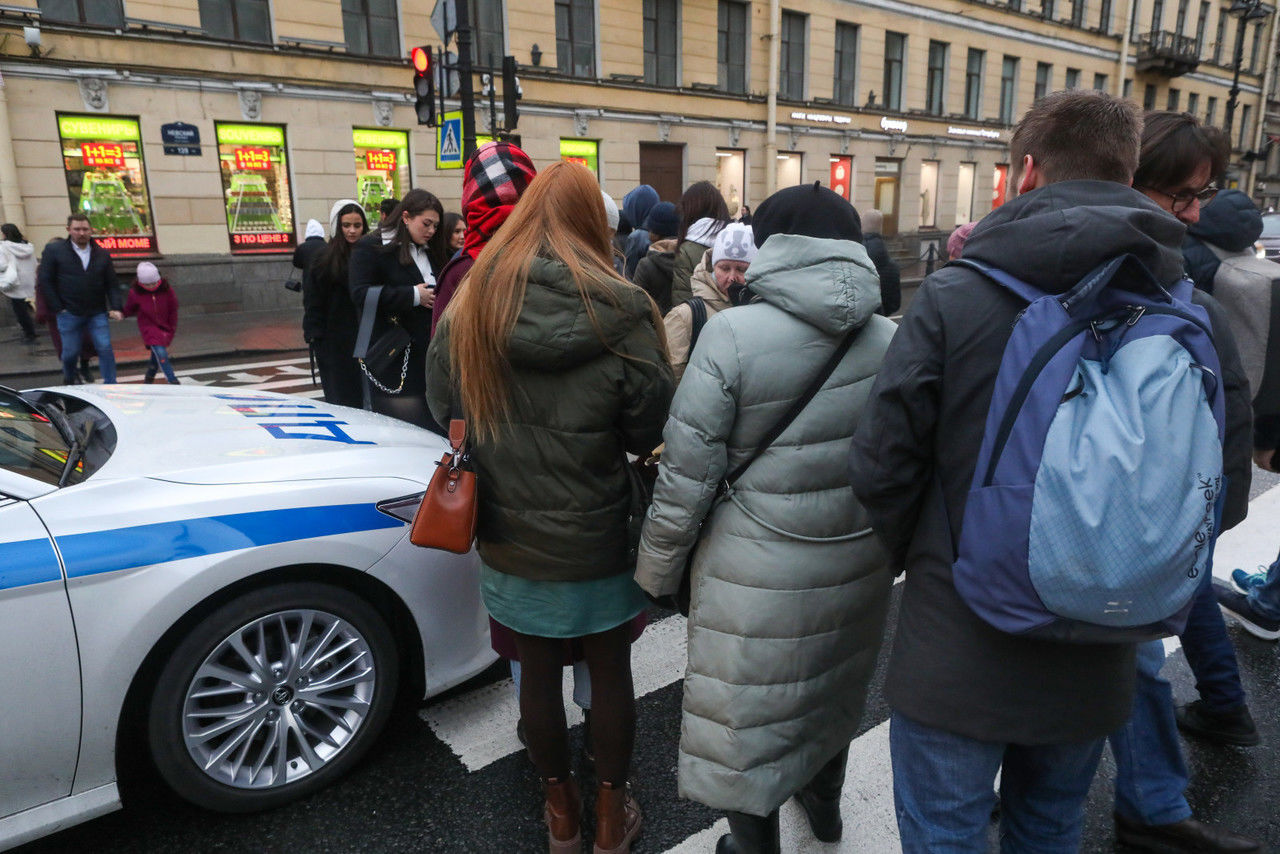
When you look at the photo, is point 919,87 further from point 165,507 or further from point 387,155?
point 165,507

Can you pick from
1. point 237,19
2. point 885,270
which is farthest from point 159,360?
point 237,19

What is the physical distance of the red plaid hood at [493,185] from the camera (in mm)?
2861

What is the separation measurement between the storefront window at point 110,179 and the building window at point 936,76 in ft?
74.9

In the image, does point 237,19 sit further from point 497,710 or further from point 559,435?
point 559,435

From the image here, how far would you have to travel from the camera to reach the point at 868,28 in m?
25.2

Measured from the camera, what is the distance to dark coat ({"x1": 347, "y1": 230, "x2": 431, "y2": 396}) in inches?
172

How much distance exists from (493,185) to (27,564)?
1719 millimetres

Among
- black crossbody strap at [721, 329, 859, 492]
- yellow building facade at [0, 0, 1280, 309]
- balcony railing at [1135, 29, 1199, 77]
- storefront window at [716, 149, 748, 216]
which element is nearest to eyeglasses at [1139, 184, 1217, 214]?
black crossbody strap at [721, 329, 859, 492]

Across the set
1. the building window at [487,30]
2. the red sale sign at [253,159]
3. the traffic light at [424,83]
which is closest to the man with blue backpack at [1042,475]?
the traffic light at [424,83]

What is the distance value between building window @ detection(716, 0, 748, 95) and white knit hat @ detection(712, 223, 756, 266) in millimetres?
21392

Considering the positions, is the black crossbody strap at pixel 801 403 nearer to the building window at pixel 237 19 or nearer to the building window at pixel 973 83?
the building window at pixel 237 19

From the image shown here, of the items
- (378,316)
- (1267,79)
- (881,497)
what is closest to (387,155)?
(378,316)

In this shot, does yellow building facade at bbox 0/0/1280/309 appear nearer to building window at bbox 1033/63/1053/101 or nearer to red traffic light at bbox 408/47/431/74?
building window at bbox 1033/63/1053/101

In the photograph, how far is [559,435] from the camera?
2041 millimetres
